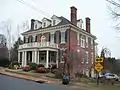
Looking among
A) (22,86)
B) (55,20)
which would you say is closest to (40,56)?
(55,20)

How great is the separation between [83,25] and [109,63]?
21.9m

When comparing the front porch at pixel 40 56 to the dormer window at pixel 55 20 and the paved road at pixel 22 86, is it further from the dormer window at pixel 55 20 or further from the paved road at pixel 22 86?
the paved road at pixel 22 86

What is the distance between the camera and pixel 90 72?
2176 inches

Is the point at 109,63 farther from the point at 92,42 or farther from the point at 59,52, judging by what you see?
the point at 59,52

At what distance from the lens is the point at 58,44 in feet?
164

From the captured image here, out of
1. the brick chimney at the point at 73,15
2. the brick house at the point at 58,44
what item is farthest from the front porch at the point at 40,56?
the brick chimney at the point at 73,15

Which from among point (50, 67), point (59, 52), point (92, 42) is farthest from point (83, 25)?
point (50, 67)

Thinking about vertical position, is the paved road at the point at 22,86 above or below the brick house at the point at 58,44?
below

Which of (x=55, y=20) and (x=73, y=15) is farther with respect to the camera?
(x=55, y=20)

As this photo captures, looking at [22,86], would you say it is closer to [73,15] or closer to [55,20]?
[55,20]

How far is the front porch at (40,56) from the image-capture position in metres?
48.7

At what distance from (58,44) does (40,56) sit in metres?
4.30

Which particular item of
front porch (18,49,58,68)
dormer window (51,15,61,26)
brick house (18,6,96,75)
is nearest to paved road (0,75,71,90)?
brick house (18,6,96,75)

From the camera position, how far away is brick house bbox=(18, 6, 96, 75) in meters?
48.1
